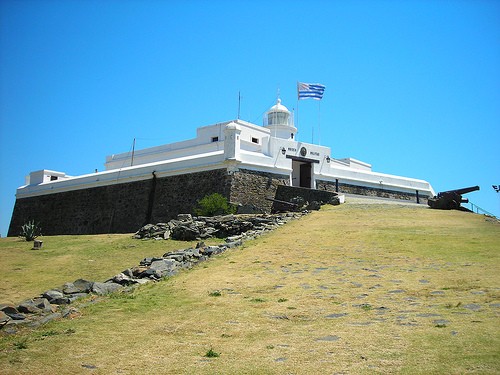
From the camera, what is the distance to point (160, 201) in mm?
23984

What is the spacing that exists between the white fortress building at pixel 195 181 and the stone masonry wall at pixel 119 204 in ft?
0.18

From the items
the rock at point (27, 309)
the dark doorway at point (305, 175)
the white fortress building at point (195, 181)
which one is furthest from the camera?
the dark doorway at point (305, 175)

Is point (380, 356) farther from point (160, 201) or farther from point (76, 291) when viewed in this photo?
point (160, 201)

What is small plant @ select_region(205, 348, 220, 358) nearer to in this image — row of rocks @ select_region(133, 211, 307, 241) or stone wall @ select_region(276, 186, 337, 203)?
row of rocks @ select_region(133, 211, 307, 241)

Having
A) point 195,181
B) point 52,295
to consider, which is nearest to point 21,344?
point 52,295

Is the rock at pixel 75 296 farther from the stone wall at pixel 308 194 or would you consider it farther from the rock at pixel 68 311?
the stone wall at pixel 308 194

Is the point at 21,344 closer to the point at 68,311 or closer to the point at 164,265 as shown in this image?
the point at 68,311

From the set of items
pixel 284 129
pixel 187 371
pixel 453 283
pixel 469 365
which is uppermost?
pixel 284 129

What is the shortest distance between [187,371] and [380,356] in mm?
2161

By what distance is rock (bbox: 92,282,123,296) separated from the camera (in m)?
8.45

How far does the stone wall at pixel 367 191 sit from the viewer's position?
2575 cm

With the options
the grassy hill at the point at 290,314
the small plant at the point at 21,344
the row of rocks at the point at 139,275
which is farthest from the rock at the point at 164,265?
the small plant at the point at 21,344

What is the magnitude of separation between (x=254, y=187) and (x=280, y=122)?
420 inches

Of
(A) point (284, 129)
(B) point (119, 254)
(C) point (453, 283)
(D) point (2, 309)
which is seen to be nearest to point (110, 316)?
(D) point (2, 309)
